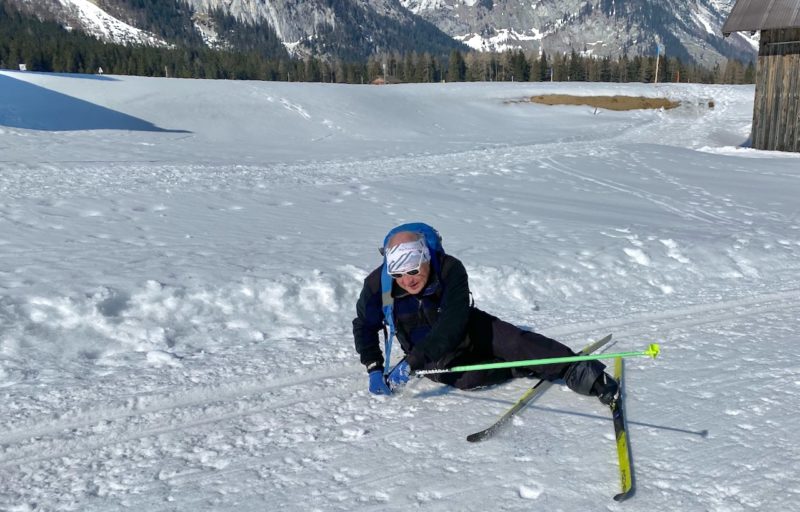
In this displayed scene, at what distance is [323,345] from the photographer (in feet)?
17.7

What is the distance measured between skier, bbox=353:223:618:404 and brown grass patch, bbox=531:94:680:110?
38.0 m

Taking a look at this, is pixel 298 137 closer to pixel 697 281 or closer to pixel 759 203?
pixel 759 203

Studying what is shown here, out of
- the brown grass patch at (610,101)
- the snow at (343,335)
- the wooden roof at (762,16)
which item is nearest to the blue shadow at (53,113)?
the snow at (343,335)

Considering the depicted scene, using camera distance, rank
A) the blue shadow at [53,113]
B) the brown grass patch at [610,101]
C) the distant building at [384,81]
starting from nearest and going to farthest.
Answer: the blue shadow at [53,113]
the brown grass patch at [610,101]
the distant building at [384,81]

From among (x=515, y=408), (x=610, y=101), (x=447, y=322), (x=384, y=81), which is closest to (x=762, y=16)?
(x=610, y=101)

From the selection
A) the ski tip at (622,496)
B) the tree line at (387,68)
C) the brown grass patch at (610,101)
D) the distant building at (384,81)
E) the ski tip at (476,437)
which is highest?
the tree line at (387,68)

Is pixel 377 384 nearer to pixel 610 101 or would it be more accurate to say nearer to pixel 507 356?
pixel 507 356

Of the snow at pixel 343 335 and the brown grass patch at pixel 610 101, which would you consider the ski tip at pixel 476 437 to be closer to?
the snow at pixel 343 335

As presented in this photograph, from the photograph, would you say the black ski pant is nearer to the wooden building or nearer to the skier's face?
the skier's face

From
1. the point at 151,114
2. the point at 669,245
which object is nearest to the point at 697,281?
the point at 669,245

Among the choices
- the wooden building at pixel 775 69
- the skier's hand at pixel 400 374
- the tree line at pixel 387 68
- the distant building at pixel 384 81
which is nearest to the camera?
the skier's hand at pixel 400 374

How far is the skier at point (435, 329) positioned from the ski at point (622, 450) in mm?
96

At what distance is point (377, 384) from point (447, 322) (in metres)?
0.63

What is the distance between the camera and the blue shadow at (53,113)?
20672 mm
